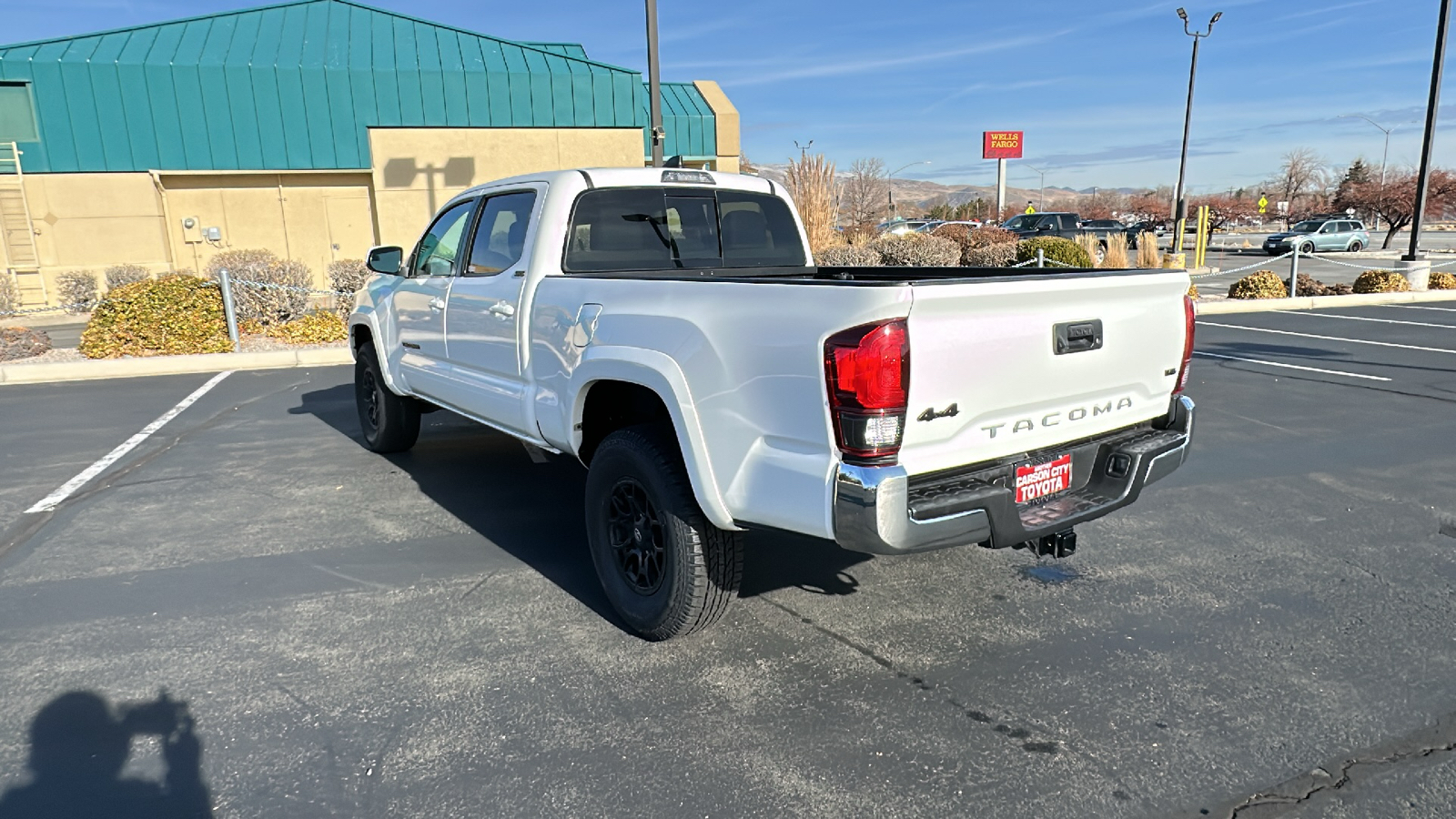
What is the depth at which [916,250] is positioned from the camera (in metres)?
17.7

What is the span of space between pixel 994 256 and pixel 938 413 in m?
17.2

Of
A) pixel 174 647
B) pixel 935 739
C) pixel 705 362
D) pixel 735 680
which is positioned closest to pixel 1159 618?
pixel 935 739

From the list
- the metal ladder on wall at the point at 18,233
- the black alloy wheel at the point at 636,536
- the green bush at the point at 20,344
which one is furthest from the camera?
the metal ladder on wall at the point at 18,233

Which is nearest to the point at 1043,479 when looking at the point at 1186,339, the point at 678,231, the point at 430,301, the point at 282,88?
the point at 1186,339

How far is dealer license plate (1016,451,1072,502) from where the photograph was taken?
320cm

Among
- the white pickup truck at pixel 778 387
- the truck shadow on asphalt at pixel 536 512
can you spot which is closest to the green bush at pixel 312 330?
the truck shadow on asphalt at pixel 536 512

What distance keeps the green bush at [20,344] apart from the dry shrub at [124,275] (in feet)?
19.1

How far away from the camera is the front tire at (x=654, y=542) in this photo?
11.2 ft

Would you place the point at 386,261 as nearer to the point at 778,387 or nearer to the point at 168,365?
the point at 778,387

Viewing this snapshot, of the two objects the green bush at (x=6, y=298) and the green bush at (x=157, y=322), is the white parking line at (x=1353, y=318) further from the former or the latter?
the green bush at (x=6, y=298)

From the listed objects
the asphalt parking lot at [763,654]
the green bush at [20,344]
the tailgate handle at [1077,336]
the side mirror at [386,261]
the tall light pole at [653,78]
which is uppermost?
the tall light pole at [653,78]

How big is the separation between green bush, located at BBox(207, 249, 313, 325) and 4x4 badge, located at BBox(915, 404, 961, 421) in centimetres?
1293

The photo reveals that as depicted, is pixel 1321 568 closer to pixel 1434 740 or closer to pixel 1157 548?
pixel 1157 548

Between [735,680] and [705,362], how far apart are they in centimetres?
122
